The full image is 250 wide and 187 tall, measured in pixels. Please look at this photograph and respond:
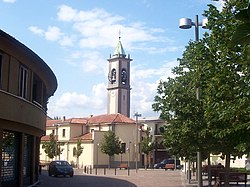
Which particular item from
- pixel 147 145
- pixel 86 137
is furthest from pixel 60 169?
pixel 86 137

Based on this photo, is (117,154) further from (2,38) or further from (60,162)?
(2,38)

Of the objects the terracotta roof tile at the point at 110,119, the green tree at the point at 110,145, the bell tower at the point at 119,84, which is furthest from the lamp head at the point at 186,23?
the bell tower at the point at 119,84

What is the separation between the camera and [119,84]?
362ft

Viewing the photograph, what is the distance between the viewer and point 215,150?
1727cm

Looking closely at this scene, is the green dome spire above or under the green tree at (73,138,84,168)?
above

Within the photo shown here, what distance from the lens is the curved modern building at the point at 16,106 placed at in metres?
18.4

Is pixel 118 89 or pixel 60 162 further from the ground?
pixel 118 89

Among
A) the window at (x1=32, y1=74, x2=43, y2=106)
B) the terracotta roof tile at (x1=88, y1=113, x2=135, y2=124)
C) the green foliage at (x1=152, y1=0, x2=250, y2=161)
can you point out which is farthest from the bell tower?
the green foliage at (x1=152, y1=0, x2=250, y2=161)

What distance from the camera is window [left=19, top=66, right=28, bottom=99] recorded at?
21.0 meters

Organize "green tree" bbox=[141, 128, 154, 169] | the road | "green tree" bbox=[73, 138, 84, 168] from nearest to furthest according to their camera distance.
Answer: the road → "green tree" bbox=[73, 138, 84, 168] → "green tree" bbox=[141, 128, 154, 169]

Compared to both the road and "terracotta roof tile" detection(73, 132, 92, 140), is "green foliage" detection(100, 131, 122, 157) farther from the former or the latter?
the road

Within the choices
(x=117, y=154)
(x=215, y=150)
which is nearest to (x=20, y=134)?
(x=215, y=150)

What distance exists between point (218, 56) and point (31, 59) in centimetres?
1225

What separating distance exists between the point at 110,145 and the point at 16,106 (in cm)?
5024
